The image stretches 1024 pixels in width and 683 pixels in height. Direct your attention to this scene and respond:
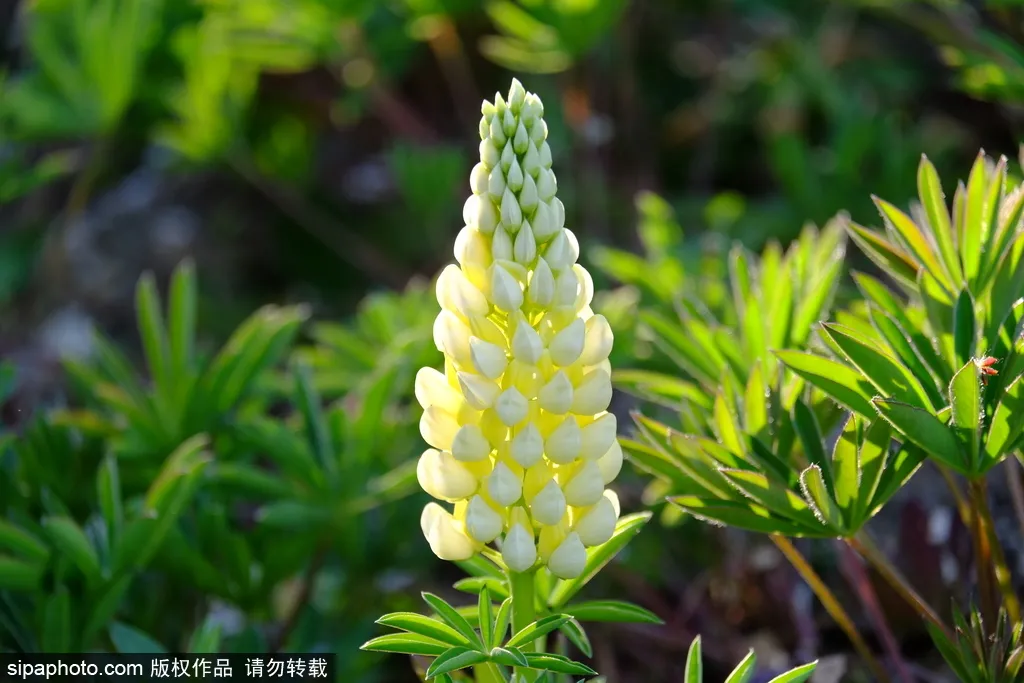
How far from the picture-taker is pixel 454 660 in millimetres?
965

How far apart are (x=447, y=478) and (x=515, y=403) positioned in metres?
0.11

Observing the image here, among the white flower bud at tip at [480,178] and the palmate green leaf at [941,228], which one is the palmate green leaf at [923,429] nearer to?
the palmate green leaf at [941,228]

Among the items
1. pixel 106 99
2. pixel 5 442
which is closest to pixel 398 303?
pixel 5 442

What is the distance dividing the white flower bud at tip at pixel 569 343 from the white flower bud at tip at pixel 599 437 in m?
0.08

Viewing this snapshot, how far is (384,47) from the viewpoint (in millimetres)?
2912

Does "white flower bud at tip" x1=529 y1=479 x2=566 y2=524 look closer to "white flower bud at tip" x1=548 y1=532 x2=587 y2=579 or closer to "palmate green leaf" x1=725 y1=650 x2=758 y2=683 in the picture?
"white flower bud at tip" x1=548 y1=532 x2=587 y2=579

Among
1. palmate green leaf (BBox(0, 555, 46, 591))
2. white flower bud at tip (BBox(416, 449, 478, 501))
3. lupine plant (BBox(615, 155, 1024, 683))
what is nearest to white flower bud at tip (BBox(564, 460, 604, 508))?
white flower bud at tip (BBox(416, 449, 478, 501))

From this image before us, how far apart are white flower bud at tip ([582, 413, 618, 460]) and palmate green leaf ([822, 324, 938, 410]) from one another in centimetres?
31

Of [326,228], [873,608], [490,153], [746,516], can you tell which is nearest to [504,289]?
[490,153]

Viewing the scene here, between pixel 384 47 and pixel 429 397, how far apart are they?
2.15 metres

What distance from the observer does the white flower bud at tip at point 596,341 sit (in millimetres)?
1000

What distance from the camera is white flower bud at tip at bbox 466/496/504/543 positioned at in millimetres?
978

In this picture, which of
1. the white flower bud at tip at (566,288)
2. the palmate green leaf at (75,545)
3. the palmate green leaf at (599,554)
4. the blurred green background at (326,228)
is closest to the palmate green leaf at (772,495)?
the palmate green leaf at (599,554)

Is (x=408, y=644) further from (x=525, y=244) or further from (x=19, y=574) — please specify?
(x=19, y=574)
